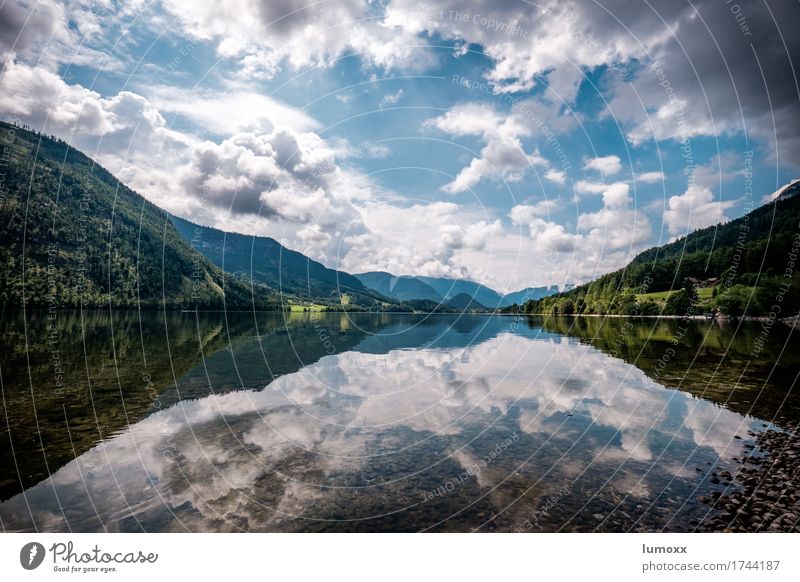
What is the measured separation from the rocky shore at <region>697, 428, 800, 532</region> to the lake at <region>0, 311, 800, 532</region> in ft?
1.48

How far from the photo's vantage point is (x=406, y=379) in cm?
3491

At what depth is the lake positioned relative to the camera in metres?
12.4

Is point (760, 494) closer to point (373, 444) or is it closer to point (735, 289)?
point (373, 444)
